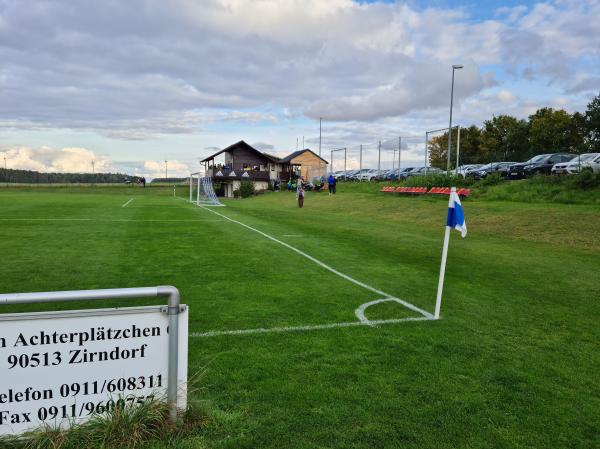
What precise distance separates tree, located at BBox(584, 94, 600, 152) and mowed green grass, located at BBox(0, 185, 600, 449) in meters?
58.5

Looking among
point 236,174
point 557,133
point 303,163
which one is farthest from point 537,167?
point 303,163

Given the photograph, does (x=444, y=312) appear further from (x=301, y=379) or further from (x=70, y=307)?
(x=70, y=307)

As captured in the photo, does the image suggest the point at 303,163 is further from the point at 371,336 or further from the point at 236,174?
the point at 371,336

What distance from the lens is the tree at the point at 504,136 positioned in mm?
79188

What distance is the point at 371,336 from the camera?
6414 mm

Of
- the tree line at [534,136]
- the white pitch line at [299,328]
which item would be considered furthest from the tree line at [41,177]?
the white pitch line at [299,328]

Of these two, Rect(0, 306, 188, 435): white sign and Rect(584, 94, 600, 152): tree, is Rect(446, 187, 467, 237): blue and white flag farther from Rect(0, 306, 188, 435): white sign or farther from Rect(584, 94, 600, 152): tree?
Rect(584, 94, 600, 152): tree

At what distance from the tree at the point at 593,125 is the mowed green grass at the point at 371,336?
58.5 meters

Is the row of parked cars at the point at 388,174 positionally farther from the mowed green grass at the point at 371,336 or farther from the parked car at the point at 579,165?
the mowed green grass at the point at 371,336

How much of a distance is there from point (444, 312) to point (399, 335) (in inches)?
60.2

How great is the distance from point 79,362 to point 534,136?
79.3 meters

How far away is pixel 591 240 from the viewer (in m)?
16.5

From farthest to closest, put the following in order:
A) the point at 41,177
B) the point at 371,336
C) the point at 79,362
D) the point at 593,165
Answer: the point at 41,177, the point at 593,165, the point at 371,336, the point at 79,362

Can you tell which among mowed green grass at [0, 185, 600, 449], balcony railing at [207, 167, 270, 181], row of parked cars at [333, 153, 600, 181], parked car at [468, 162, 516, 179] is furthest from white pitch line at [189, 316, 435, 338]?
balcony railing at [207, 167, 270, 181]
